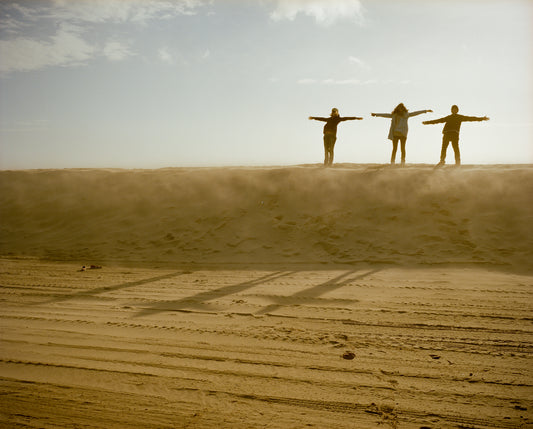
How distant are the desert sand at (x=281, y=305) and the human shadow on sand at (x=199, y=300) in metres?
0.04

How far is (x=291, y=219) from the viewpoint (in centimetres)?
930

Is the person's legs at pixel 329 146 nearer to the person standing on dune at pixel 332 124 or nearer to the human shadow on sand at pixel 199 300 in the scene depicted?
the person standing on dune at pixel 332 124

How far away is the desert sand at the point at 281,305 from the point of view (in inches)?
121

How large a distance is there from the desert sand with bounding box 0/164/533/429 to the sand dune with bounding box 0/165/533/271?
0.17 ft

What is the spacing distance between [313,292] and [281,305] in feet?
2.15

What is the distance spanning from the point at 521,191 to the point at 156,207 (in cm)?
881

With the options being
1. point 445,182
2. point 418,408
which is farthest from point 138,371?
point 445,182

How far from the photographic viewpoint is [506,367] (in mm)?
3502

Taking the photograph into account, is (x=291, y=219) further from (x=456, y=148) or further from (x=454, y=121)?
(x=454, y=121)

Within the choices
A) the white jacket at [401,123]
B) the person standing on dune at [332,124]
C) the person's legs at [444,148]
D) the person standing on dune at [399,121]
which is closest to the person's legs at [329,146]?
the person standing on dune at [332,124]

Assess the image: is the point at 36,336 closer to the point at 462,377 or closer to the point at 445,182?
the point at 462,377

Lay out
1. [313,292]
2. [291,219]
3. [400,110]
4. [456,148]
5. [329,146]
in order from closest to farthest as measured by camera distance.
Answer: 1. [313,292]
2. [291,219]
3. [456,148]
4. [400,110]
5. [329,146]


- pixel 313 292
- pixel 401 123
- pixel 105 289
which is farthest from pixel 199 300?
pixel 401 123

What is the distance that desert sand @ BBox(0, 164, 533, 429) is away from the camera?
308 centimetres
